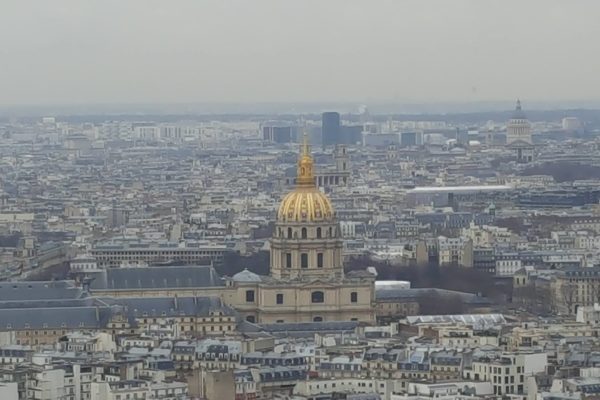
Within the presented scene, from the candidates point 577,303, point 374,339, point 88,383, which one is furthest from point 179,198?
point 88,383

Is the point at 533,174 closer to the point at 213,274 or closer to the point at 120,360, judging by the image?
the point at 213,274

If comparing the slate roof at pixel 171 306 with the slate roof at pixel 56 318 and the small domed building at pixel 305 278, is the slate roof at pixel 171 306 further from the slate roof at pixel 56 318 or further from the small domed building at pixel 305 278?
the small domed building at pixel 305 278

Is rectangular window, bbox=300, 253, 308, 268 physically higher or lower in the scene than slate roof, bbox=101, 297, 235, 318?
higher

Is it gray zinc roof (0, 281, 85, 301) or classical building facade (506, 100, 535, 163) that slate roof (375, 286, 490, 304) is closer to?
gray zinc roof (0, 281, 85, 301)

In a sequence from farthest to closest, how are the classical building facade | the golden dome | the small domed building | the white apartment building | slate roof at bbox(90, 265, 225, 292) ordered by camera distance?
1. the classical building facade
2. the golden dome
3. slate roof at bbox(90, 265, 225, 292)
4. the small domed building
5. the white apartment building

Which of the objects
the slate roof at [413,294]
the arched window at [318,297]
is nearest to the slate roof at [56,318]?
the arched window at [318,297]

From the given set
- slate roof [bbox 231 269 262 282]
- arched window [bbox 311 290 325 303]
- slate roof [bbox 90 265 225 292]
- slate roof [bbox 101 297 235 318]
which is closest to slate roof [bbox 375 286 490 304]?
arched window [bbox 311 290 325 303]

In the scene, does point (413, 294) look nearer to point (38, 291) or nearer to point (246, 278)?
point (246, 278)

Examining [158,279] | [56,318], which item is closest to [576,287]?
[158,279]
